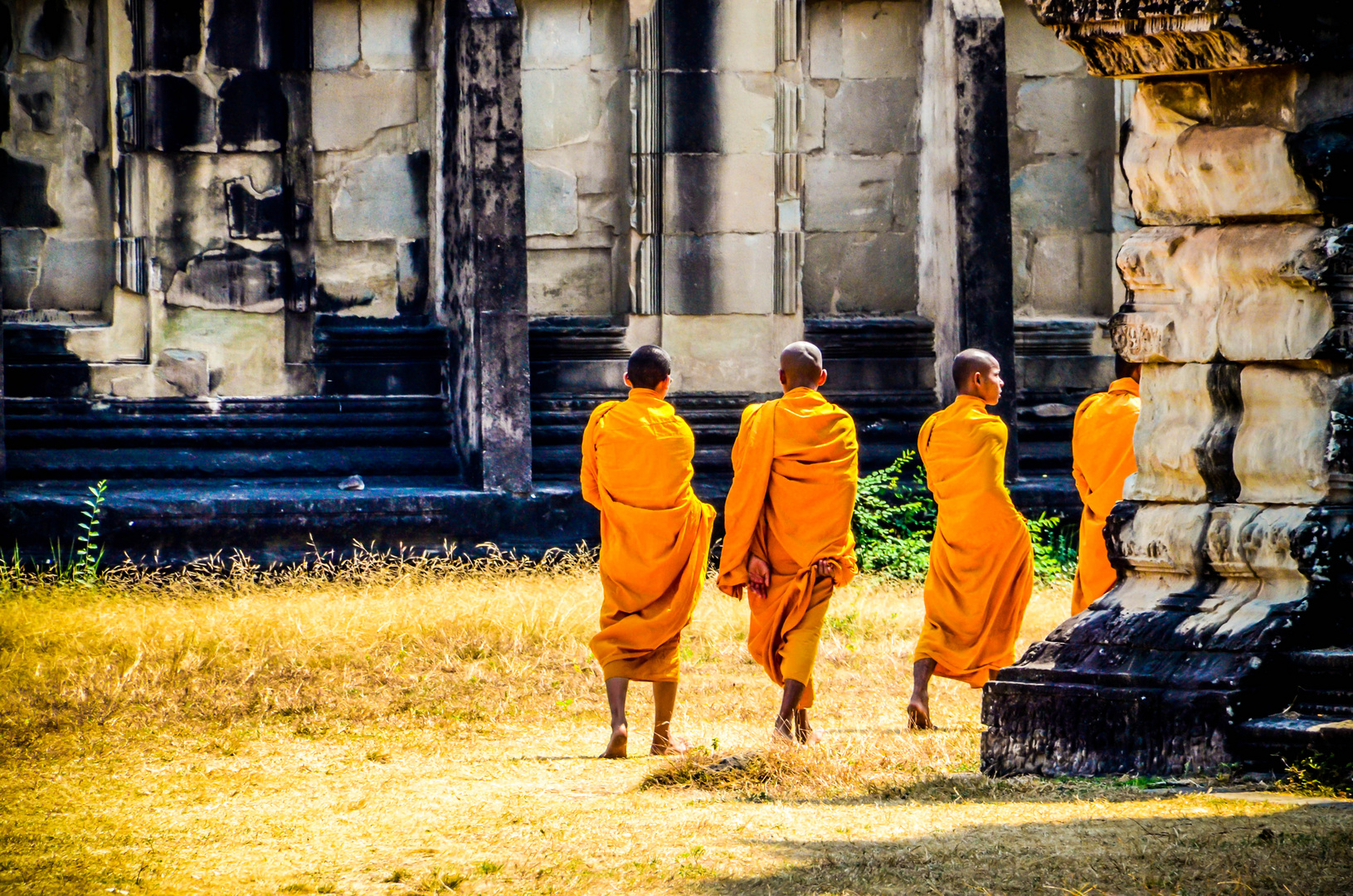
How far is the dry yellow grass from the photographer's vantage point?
4.02 meters

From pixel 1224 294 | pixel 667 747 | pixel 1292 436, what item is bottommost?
pixel 667 747

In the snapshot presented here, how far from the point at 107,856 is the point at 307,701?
8.45 ft

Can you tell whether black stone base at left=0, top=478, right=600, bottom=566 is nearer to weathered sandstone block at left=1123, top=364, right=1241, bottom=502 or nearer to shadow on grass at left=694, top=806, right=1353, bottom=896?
weathered sandstone block at left=1123, top=364, right=1241, bottom=502

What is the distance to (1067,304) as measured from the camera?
11.4 m

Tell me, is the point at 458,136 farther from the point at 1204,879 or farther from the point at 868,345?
the point at 1204,879

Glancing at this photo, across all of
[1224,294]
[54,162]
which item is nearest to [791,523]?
[1224,294]

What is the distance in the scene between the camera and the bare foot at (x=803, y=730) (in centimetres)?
635

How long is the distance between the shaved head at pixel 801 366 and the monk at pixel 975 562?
2.51 feet

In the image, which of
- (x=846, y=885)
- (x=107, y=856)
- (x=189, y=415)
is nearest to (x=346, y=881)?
(x=107, y=856)

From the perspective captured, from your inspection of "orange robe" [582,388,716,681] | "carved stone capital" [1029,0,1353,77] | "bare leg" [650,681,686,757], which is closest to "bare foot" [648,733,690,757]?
"bare leg" [650,681,686,757]

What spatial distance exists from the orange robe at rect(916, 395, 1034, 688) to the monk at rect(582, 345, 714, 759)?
43.2 inches

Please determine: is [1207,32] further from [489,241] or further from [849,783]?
[489,241]

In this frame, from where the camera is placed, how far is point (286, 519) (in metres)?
9.66

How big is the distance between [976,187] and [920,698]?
4.54m
